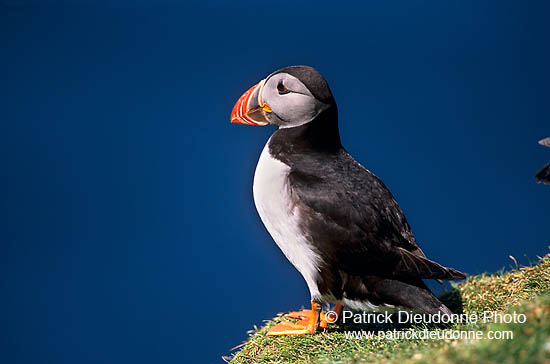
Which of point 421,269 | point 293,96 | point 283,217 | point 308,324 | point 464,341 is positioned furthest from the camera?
point 308,324

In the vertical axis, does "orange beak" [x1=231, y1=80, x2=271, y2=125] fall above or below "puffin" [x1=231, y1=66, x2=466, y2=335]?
above

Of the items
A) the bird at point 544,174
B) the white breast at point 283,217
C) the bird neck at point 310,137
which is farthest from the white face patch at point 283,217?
the bird at point 544,174

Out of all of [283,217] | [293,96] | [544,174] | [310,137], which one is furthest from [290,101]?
[544,174]

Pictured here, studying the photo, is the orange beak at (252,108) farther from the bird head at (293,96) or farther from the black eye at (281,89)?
the black eye at (281,89)

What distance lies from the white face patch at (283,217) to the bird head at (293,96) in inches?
11.7

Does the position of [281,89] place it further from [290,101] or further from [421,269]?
[421,269]

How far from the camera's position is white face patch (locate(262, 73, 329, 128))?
3.15 metres

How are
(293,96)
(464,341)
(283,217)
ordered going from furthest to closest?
(293,96) → (283,217) → (464,341)

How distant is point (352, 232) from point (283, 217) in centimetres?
42

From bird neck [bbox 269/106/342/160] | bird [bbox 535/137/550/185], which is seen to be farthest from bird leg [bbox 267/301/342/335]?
bird [bbox 535/137/550/185]

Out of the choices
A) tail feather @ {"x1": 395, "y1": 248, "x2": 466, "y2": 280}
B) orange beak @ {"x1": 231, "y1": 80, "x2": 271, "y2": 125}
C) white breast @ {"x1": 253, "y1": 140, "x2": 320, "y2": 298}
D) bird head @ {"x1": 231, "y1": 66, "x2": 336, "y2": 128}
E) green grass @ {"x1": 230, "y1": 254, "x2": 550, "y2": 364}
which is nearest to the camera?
green grass @ {"x1": 230, "y1": 254, "x2": 550, "y2": 364}

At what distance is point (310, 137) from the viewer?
3209 mm

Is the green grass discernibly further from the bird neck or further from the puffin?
the bird neck

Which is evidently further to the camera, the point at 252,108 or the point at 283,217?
the point at 252,108
